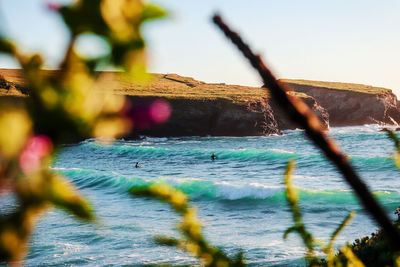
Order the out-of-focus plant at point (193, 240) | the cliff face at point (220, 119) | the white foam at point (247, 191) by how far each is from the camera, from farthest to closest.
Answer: the cliff face at point (220, 119) < the white foam at point (247, 191) < the out-of-focus plant at point (193, 240)

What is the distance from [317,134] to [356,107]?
376 feet

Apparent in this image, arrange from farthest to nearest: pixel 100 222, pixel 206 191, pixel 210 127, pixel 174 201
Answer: pixel 210 127 → pixel 206 191 → pixel 174 201 → pixel 100 222

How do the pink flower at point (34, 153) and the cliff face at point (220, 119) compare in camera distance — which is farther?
the cliff face at point (220, 119)

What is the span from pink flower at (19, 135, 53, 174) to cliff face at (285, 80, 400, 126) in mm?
109679

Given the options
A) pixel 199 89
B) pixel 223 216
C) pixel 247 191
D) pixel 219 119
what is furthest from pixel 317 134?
pixel 199 89

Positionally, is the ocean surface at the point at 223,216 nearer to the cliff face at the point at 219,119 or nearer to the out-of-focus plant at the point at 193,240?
the out-of-focus plant at the point at 193,240

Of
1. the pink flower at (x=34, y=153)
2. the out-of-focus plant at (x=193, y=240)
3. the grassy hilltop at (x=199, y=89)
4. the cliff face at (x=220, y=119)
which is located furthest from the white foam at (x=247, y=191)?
the grassy hilltop at (x=199, y=89)

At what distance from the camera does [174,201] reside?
0.74 m

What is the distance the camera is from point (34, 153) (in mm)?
414

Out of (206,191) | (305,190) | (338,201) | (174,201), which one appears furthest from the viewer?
(206,191)

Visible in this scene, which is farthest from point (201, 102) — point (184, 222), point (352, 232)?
point (184, 222)

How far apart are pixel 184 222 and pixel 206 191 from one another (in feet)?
79.0

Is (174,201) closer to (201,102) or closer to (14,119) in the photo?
(14,119)

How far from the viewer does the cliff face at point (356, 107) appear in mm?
103375
